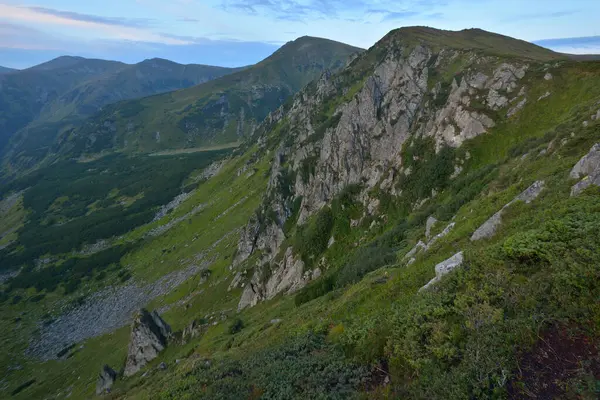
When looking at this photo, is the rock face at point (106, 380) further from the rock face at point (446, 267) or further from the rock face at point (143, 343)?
the rock face at point (446, 267)

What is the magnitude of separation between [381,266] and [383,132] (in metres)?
51.4

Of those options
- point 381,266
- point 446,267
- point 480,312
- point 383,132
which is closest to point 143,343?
point 381,266

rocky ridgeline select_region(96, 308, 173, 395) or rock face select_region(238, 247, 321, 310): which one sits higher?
rock face select_region(238, 247, 321, 310)

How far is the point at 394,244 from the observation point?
139 ft

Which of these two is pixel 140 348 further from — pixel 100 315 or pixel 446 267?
pixel 100 315

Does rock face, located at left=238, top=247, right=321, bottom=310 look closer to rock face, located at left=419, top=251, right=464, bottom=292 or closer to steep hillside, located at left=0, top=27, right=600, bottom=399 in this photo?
steep hillside, located at left=0, top=27, right=600, bottom=399

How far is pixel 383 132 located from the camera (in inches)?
3098

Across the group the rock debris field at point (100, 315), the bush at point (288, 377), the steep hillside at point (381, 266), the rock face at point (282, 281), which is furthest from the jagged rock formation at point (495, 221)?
the rock debris field at point (100, 315)

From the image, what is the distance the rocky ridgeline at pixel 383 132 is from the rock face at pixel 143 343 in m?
18.3

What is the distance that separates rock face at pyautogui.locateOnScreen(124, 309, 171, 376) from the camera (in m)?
63.2

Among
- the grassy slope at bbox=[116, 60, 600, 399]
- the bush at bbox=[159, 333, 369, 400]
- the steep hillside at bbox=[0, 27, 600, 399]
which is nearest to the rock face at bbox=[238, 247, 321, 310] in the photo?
the steep hillside at bbox=[0, 27, 600, 399]

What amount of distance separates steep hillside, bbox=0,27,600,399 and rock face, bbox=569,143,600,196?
121 mm

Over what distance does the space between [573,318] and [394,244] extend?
33.0m

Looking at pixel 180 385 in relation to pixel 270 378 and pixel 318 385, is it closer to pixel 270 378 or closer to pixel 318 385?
pixel 270 378
